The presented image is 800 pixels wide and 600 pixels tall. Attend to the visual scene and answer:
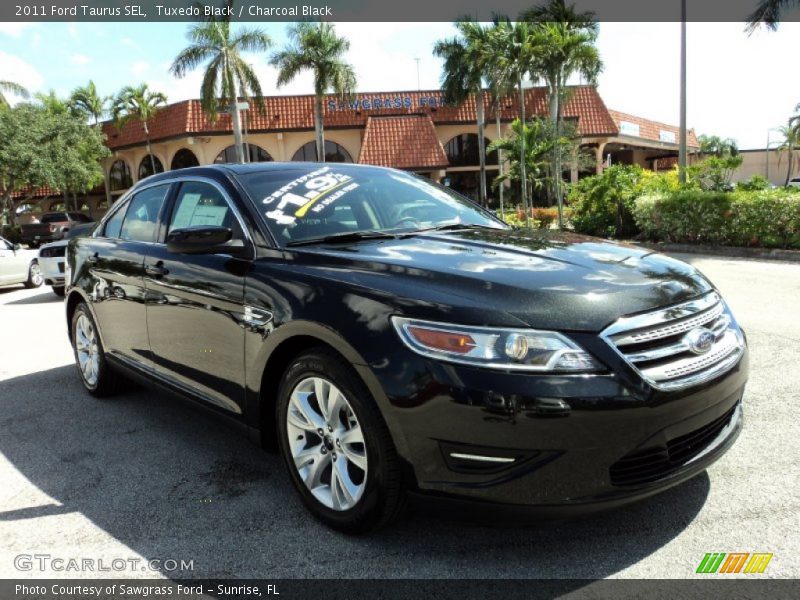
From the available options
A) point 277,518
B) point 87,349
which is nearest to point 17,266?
point 87,349

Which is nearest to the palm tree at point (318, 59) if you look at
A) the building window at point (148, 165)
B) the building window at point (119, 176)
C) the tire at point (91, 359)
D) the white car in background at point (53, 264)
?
the building window at point (148, 165)

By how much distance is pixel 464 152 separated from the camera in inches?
1511

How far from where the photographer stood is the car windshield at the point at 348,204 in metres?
3.40

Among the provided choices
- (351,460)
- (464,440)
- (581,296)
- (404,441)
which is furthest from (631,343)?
(351,460)

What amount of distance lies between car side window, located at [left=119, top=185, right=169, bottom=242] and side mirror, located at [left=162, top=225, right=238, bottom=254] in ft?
3.38

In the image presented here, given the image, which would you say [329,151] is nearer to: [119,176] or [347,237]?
[119,176]

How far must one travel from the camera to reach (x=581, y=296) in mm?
2443

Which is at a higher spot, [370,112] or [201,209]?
[370,112]

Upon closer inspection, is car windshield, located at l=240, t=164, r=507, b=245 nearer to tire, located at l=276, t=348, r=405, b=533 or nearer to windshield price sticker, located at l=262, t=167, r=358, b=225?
windshield price sticker, located at l=262, t=167, r=358, b=225

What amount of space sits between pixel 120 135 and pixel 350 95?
1659 centimetres

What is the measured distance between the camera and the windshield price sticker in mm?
3420

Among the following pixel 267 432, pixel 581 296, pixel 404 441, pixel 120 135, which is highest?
pixel 120 135

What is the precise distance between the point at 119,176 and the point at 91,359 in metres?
42.4

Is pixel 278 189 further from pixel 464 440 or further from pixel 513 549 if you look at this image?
pixel 513 549
